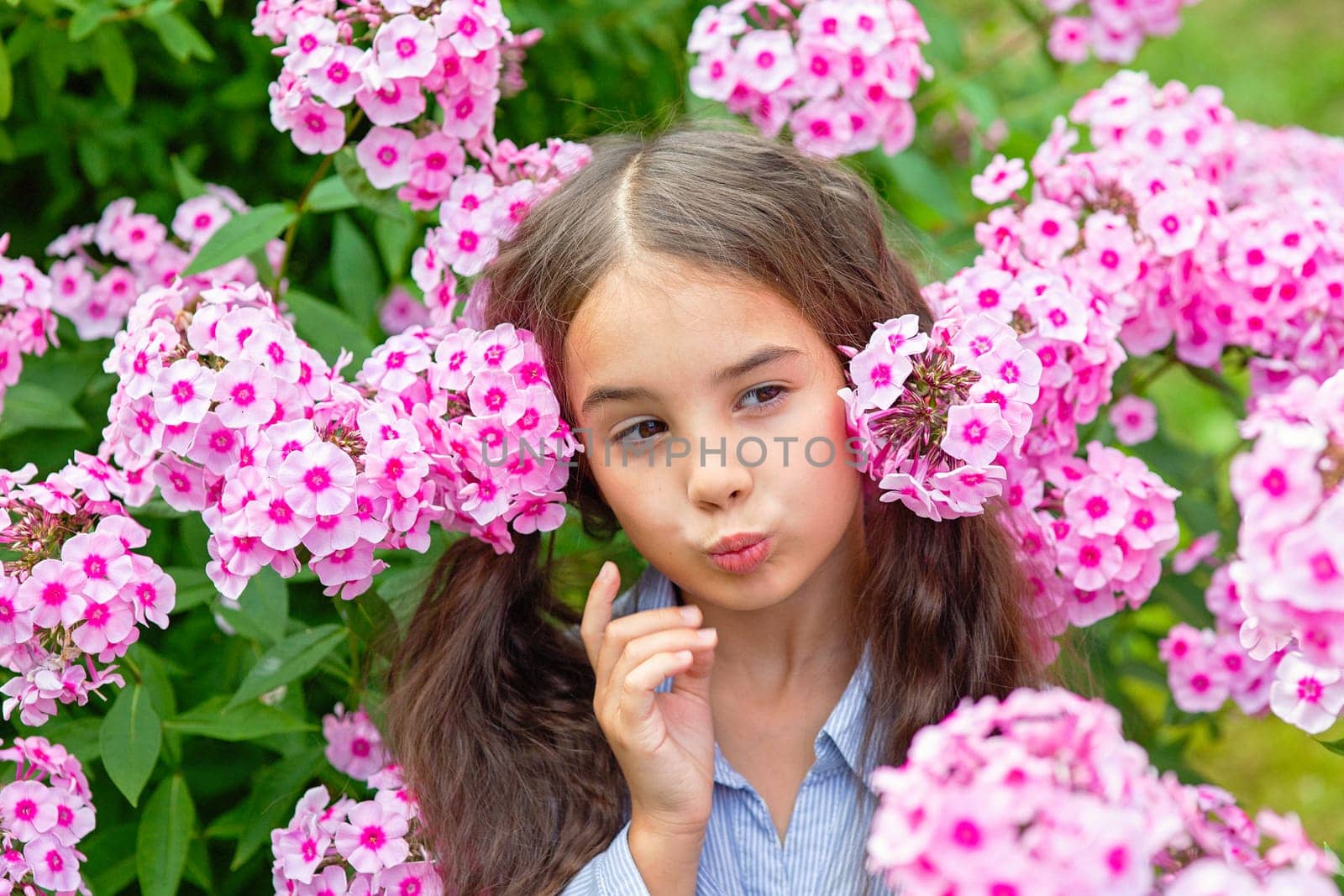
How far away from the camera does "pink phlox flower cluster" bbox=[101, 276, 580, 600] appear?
5.68ft

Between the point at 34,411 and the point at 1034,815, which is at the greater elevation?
the point at 1034,815

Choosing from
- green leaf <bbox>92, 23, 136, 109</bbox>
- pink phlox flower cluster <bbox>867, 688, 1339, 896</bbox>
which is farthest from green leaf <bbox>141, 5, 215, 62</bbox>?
pink phlox flower cluster <bbox>867, 688, 1339, 896</bbox>

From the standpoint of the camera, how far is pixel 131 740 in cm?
197

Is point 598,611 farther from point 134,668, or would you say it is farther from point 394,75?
point 394,75

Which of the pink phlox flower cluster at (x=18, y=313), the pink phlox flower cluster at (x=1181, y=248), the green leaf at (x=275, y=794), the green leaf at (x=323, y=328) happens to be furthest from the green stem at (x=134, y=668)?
the pink phlox flower cluster at (x=1181, y=248)

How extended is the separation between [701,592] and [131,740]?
0.88 metres

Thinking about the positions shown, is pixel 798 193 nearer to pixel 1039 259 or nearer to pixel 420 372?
pixel 1039 259

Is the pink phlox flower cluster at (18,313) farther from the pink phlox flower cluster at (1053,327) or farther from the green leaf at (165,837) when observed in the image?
the pink phlox flower cluster at (1053,327)

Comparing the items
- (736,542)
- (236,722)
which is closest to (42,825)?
(236,722)

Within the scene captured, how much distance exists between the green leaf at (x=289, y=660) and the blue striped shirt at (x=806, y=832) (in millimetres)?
522

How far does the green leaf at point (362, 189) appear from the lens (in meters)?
2.28

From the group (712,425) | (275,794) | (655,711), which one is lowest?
(275,794)

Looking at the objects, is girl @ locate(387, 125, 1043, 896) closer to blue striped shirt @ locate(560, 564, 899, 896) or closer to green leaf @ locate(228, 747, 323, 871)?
blue striped shirt @ locate(560, 564, 899, 896)

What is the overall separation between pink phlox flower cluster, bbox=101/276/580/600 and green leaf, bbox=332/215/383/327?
77 centimetres
